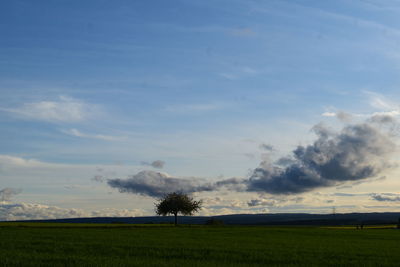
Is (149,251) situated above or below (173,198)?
below

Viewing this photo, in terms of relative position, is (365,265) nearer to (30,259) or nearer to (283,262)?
(283,262)

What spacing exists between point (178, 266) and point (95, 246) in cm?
1476

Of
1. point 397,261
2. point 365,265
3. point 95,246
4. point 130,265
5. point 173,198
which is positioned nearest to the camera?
point 130,265

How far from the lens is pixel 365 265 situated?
2847 centimetres

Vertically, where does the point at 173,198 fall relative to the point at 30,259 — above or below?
above

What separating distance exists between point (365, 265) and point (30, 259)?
1944cm

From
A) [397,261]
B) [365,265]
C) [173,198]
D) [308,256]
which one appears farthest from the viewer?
[173,198]

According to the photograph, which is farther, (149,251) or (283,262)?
(149,251)

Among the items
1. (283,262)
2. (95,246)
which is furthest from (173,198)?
(283,262)

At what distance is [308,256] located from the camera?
33.9m

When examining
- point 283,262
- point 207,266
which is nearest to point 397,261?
point 283,262

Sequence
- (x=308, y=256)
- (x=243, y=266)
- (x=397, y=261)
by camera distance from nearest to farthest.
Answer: (x=243, y=266), (x=397, y=261), (x=308, y=256)

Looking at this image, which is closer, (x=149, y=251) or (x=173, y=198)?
(x=149, y=251)

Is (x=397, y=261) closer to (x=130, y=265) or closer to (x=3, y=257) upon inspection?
(x=130, y=265)
